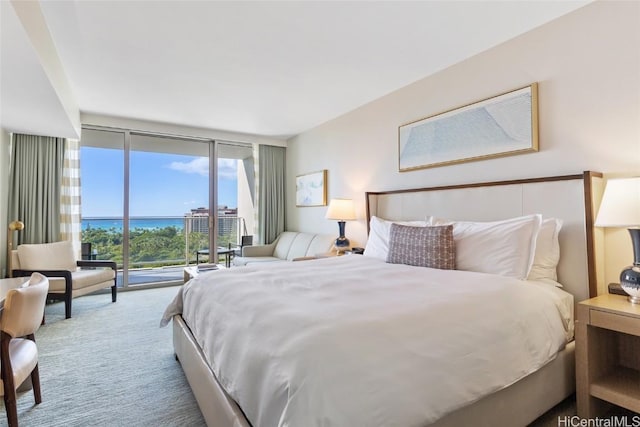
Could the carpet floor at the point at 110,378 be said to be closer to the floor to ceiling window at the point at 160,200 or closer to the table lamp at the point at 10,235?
the table lamp at the point at 10,235

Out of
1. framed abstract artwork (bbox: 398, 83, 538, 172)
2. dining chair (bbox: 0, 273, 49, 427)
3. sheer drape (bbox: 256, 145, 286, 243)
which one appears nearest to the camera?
dining chair (bbox: 0, 273, 49, 427)

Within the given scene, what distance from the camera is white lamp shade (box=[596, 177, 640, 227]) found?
171 cm

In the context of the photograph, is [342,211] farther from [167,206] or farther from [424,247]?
[167,206]

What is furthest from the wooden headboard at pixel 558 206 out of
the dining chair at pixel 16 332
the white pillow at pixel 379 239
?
the dining chair at pixel 16 332

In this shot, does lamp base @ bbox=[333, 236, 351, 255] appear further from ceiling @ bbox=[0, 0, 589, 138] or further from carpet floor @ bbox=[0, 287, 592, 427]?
carpet floor @ bbox=[0, 287, 592, 427]

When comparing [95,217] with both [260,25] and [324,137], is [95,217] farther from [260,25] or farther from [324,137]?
[260,25]

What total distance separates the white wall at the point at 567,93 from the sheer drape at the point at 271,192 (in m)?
2.88

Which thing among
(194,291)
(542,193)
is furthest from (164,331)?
(542,193)

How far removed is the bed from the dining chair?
778mm

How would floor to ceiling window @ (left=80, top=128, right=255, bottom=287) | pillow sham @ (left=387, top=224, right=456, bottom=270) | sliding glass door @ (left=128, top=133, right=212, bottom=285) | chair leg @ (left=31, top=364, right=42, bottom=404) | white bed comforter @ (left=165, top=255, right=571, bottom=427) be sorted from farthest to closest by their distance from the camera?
sliding glass door @ (left=128, top=133, right=212, bottom=285) → floor to ceiling window @ (left=80, top=128, right=255, bottom=287) → pillow sham @ (left=387, top=224, right=456, bottom=270) → chair leg @ (left=31, top=364, right=42, bottom=404) → white bed comforter @ (left=165, top=255, right=571, bottom=427)

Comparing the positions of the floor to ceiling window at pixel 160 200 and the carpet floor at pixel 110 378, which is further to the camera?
the floor to ceiling window at pixel 160 200

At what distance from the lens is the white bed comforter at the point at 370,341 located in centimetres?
98

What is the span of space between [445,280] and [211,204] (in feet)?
14.5

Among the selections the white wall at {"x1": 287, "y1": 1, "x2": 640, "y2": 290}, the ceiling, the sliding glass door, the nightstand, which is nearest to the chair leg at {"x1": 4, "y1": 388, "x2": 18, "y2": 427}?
the ceiling
